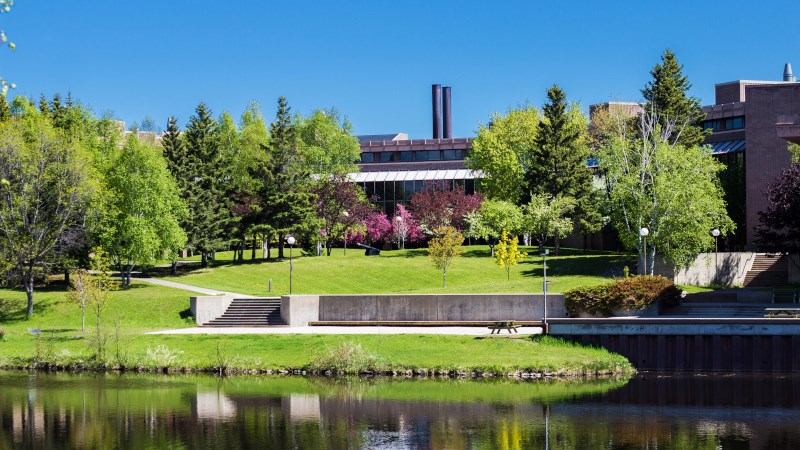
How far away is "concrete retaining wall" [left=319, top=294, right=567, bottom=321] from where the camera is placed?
46.6m

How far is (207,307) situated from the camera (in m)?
51.3

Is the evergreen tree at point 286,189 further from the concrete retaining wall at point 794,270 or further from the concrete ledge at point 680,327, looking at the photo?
the concrete ledge at point 680,327

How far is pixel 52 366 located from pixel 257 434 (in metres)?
15.9

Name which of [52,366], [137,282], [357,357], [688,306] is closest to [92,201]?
[137,282]

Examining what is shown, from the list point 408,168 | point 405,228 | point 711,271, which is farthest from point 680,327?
point 408,168

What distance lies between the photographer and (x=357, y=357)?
3959 centimetres

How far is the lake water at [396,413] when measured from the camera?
2853 centimetres

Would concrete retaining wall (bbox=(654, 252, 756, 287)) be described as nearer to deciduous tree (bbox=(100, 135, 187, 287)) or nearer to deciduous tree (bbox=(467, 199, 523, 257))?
deciduous tree (bbox=(467, 199, 523, 257))

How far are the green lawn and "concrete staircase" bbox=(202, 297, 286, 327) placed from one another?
9.79 metres

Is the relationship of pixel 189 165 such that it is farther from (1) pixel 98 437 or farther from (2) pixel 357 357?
(1) pixel 98 437

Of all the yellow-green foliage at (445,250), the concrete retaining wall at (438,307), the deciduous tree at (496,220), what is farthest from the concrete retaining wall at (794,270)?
the concrete retaining wall at (438,307)

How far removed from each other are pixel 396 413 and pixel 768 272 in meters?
38.1

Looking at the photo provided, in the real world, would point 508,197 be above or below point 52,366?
above

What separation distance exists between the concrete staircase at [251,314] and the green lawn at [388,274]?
9790 mm
